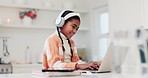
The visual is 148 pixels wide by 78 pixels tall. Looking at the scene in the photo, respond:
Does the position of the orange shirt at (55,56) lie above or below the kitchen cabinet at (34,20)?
below

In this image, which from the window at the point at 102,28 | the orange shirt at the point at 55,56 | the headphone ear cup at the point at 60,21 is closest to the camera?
the orange shirt at the point at 55,56

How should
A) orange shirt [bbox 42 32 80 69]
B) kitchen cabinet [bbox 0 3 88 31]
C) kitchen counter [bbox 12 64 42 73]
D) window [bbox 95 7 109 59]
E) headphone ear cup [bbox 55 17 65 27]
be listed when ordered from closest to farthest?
orange shirt [bbox 42 32 80 69], headphone ear cup [bbox 55 17 65 27], kitchen counter [bbox 12 64 42 73], kitchen cabinet [bbox 0 3 88 31], window [bbox 95 7 109 59]

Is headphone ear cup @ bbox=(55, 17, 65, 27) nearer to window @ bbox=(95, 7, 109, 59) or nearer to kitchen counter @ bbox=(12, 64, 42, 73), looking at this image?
kitchen counter @ bbox=(12, 64, 42, 73)

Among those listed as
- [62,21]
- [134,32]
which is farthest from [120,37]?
[62,21]

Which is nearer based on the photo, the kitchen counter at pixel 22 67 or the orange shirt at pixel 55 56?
the orange shirt at pixel 55 56

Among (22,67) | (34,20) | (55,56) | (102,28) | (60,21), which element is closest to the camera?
(55,56)

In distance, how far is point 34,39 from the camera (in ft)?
16.1

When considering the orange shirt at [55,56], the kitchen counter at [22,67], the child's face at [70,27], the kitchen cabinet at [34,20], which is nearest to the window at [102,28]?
the kitchen cabinet at [34,20]

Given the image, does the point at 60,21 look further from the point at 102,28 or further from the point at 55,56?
the point at 102,28

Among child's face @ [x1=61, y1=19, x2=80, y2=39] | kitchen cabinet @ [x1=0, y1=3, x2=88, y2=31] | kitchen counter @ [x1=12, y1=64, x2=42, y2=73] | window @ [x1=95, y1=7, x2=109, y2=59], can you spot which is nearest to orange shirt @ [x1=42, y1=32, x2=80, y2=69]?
child's face @ [x1=61, y1=19, x2=80, y2=39]

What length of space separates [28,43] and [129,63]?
453 cm

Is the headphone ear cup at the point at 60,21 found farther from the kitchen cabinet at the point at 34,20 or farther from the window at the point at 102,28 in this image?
the window at the point at 102,28

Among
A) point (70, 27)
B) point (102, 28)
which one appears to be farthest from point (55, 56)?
point (102, 28)

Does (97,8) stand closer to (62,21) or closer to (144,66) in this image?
(62,21)
